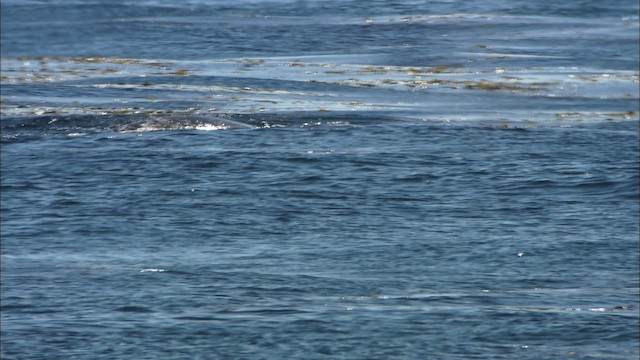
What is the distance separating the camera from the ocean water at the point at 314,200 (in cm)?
845

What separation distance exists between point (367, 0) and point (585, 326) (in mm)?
19521

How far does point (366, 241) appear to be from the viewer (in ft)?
36.1

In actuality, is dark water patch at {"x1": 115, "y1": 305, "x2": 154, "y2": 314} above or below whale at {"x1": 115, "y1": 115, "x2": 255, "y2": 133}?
above

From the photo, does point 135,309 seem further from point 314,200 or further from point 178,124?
point 178,124

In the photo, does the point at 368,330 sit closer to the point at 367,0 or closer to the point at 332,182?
the point at 332,182

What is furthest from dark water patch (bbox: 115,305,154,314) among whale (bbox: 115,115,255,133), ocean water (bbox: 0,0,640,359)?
whale (bbox: 115,115,255,133)

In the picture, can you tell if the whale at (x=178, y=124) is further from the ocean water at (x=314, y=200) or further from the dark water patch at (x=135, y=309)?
the dark water patch at (x=135, y=309)

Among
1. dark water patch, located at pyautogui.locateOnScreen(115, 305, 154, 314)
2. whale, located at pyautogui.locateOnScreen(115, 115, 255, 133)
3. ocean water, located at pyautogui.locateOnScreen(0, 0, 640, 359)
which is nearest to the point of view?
ocean water, located at pyautogui.locateOnScreen(0, 0, 640, 359)

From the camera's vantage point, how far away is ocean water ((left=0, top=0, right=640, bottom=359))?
8445 millimetres

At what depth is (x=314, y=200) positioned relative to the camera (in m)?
12.4

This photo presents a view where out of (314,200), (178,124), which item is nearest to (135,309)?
(314,200)

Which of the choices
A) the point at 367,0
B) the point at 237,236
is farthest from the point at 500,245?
the point at 367,0

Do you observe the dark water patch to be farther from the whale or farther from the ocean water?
the whale

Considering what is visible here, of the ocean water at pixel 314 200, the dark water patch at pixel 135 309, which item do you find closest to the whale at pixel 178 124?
the ocean water at pixel 314 200
